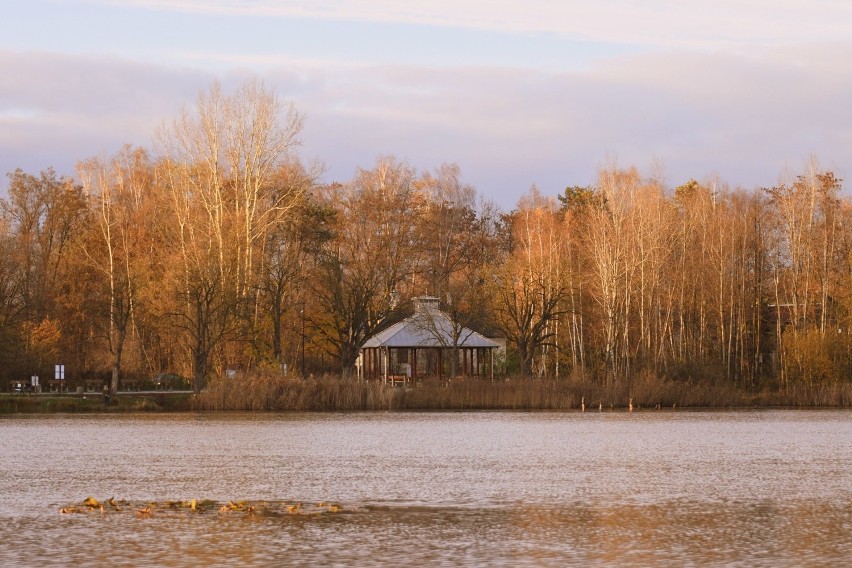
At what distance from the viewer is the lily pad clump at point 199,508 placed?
66.6 ft

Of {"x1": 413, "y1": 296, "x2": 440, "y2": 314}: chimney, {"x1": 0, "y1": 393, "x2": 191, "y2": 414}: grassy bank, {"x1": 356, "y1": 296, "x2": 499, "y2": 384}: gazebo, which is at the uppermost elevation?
{"x1": 413, "y1": 296, "x2": 440, "y2": 314}: chimney

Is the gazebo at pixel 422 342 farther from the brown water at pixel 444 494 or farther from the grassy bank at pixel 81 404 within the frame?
the brown water at pixel 444 494

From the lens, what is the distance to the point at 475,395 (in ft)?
197

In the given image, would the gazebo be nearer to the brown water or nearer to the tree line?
the tree line

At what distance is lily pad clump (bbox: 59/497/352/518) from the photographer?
2031 cm

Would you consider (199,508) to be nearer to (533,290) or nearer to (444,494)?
(444,494)

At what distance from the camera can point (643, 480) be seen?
25.6 meters

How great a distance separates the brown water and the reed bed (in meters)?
13.6

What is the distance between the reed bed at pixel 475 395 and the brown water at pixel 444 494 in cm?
1362

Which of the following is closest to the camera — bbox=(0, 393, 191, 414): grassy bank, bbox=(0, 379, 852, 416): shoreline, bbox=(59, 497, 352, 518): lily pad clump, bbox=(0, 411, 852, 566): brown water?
bbox=(0, 411, 852, 566): brown water

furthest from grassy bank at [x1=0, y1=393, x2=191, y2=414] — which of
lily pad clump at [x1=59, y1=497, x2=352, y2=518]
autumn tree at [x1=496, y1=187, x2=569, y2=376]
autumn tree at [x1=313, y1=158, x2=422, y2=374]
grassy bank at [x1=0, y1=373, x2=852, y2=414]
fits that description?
lily pad clump at [x1=59, y1=497, x2=352, y2=518]

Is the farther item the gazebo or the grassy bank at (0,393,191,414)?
the gazebo

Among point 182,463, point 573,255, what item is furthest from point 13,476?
point 573,255

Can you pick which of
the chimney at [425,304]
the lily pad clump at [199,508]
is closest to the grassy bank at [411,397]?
the chimney at [425,304]
